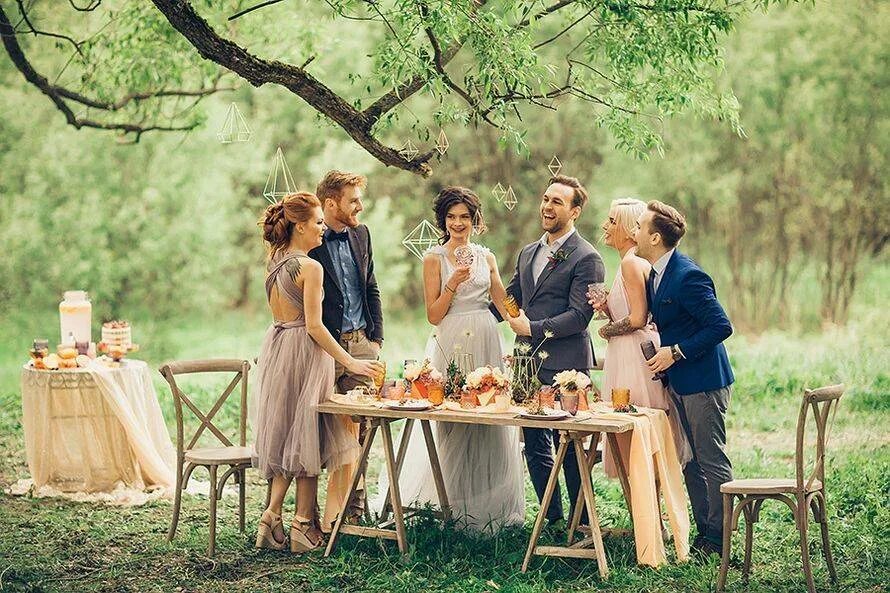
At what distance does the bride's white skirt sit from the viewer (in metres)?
6.61

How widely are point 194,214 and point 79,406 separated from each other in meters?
8.15

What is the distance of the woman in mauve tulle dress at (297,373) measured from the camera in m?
6.21

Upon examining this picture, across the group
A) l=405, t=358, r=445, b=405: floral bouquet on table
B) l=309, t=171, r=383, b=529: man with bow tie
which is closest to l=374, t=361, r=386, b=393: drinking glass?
l=405, t=358, r=445, b=405: floral bouquet on table

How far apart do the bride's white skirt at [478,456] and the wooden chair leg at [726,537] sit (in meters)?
1.36

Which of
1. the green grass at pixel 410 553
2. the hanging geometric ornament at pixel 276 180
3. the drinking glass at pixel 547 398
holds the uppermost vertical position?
the hanging geometric ornament at pixel 276 180

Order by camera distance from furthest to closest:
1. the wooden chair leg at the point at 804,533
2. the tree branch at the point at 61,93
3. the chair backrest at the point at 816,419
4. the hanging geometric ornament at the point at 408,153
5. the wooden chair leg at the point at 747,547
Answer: the tree branch at the point at 61,93
the hanging geometric ornament at the point at 408,153
the wooden chair leg at the point at 747,547
the wooden chair leg at the point at 804,533
the chair backrest at the point at 816,419

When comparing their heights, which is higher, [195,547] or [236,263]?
[236,263]

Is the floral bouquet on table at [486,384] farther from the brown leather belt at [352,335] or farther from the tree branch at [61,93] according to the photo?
the tree branch at [61,93]

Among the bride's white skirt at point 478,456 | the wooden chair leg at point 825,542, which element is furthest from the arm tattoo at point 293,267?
the wooden chair leg at point 825,542

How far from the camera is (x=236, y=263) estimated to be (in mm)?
19156

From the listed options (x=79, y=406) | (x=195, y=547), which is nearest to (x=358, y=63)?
(x=79, y=406)

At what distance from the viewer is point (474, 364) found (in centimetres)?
659

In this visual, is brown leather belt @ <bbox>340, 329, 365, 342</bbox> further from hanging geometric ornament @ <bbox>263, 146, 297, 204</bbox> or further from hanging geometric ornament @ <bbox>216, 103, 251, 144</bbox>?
hanging geometric ornament @ <bbox>216, 103, 251, 144</bbox>

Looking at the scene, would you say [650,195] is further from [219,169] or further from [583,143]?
[219,169]
